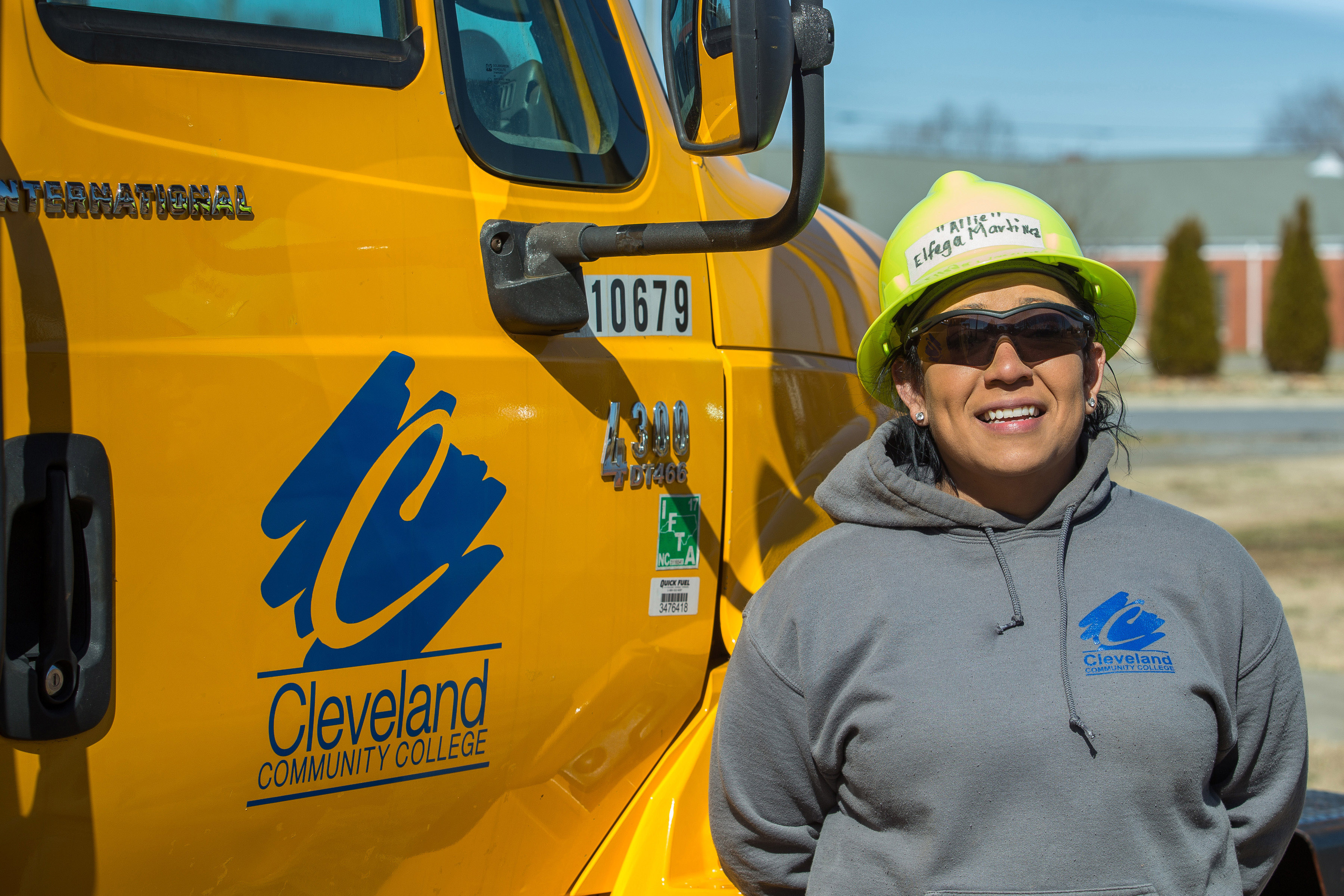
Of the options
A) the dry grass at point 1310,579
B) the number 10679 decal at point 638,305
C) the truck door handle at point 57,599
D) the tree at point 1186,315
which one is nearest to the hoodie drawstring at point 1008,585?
the number 10679 decal at point 638,305

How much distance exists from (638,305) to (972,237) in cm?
54

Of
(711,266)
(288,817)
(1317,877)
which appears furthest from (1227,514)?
(288,817)

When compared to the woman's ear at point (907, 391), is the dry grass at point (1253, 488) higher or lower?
lower

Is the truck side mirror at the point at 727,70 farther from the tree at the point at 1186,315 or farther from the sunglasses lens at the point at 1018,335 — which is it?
the tree at the point at 1186,315

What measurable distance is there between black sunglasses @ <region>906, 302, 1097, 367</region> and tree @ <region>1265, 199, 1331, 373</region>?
30153 mm

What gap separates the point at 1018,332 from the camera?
71.2 inches

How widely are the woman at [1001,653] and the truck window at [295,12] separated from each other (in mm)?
831

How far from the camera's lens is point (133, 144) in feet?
5.17

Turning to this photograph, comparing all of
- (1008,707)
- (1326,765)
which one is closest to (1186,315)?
(1326,765)

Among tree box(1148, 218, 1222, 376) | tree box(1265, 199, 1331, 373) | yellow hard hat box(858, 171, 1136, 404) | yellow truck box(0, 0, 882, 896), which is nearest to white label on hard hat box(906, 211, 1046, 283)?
yellow hard hat box(858, 171, 1136, 404)

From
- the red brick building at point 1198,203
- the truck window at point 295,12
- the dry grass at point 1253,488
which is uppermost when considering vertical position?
the red brick building at point 1198,203

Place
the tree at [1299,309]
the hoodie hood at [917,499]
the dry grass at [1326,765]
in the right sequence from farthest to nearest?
the tree at [1299,309] → the dry grass at [1326,765] → the hoodie hood at [917,499]

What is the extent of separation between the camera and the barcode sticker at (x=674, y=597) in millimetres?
2041

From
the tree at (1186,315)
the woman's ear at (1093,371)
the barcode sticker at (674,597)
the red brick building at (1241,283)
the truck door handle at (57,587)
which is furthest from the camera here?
the red brick building at (1241,283)
